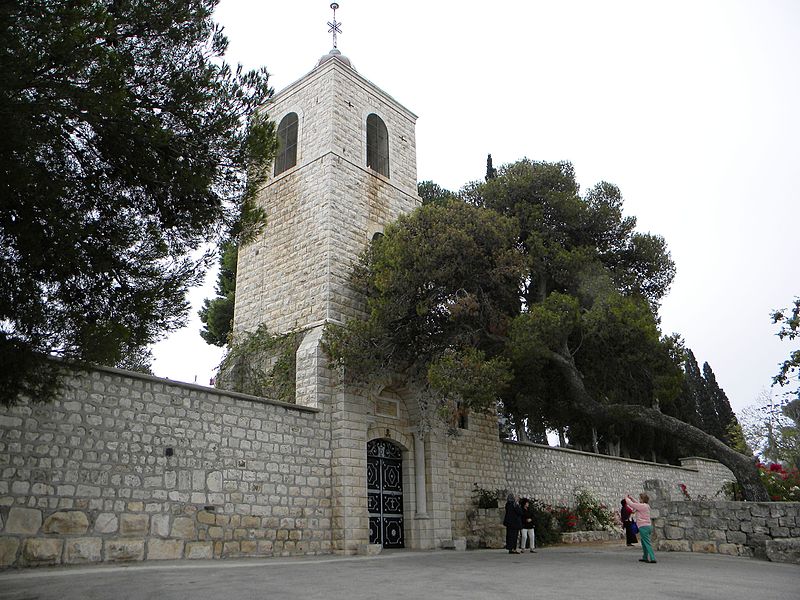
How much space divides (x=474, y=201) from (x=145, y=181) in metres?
12.2

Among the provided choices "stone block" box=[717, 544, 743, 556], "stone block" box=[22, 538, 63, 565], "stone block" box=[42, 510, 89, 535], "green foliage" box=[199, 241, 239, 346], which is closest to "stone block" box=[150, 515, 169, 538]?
"stone block" box=[42, 510, 89, 535]

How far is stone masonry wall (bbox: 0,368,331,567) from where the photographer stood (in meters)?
8.68

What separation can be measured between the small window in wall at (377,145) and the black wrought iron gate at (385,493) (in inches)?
309

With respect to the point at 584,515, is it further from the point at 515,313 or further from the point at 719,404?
the point at 719,404

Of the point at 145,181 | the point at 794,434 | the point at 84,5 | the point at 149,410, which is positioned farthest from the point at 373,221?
the point at 794,434

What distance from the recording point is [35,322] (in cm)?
625

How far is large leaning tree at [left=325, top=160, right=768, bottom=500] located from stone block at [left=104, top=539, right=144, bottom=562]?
540cm

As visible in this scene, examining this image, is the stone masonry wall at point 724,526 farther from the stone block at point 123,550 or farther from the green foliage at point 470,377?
the stone block at point 123,550

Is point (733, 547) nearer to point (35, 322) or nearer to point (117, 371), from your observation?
point (117, 371)

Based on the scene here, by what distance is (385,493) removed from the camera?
1447cm

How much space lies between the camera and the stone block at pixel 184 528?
10.1 metres

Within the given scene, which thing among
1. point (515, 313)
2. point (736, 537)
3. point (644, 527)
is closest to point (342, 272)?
point (515, 313)

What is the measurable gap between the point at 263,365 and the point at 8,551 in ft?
24.3

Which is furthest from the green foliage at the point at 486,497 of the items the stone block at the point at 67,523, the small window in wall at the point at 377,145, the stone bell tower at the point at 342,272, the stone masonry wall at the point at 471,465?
the stone block at the point at 67,523
